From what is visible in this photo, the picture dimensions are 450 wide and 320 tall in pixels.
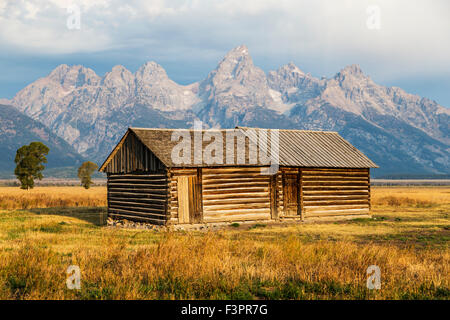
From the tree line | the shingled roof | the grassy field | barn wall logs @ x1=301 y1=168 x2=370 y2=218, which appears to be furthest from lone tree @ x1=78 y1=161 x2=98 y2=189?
the grassy field

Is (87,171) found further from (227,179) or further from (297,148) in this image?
(227,179)

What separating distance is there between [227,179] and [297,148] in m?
6.44

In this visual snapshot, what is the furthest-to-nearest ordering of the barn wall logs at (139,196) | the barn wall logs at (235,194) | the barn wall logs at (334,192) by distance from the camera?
the barn wall logs at (334,192), the barn wall logs at (235,194), the barn wall logs at (139,196)

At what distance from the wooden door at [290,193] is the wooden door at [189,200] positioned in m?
5.48

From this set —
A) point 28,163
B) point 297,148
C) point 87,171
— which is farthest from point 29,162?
point 297,148

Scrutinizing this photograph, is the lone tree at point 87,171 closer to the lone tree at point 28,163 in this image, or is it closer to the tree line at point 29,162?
the tree line at point 29,162

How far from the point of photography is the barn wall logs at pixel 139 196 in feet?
76.7

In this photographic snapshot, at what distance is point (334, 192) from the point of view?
93.9 ft

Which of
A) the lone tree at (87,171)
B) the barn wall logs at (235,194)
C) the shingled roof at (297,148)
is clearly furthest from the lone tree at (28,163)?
the barn wall logs at (235,194)

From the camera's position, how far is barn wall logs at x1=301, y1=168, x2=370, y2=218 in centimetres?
2755

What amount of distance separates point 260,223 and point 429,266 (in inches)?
582

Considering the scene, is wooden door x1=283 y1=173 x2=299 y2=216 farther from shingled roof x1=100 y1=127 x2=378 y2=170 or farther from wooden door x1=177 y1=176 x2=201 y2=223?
wooden door x1=177 y1=176 x2=201 y2=223

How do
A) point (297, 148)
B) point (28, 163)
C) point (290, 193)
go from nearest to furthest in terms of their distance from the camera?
point (290, 193) → point (297, 148) → point (28, 163)
